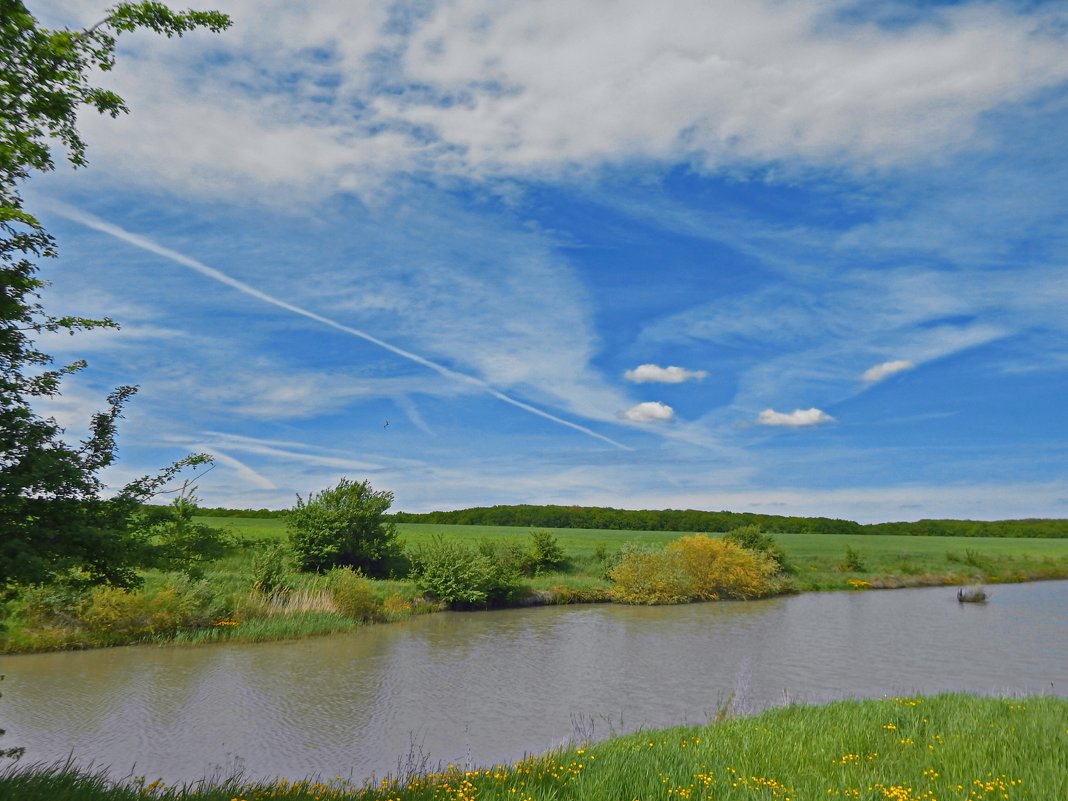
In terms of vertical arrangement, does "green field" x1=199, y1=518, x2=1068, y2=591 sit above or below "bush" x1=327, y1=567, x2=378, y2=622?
above

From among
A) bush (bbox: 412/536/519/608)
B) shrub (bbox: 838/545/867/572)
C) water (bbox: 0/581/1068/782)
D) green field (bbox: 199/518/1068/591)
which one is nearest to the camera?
water (bbox: 0/581/1068/782)

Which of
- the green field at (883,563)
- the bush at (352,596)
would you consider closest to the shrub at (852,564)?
the green field at (883,563)

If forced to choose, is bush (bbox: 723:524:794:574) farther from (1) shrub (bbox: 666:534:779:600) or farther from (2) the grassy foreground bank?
(2) the grassy foreground bank

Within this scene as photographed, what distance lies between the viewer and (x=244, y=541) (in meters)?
8.66

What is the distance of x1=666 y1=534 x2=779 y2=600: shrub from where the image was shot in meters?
38.1

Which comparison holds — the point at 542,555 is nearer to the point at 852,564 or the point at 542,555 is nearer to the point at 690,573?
the point at 690,573

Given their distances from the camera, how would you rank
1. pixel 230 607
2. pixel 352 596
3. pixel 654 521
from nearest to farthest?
pixel 230 607 < pixel 352 596 < pixel 654 521

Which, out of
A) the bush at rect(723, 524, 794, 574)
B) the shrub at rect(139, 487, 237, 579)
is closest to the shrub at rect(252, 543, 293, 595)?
the shrub at rect(139, 487, 237, 579)

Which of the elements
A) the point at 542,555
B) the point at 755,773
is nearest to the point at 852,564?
the point at 542,555

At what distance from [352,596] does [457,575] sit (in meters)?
6.23

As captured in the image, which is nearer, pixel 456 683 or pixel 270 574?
pixel 456 683

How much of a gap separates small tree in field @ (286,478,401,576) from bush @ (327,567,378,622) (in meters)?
4.69

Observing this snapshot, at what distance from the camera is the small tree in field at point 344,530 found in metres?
30.7

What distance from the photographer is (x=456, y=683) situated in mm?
16391
